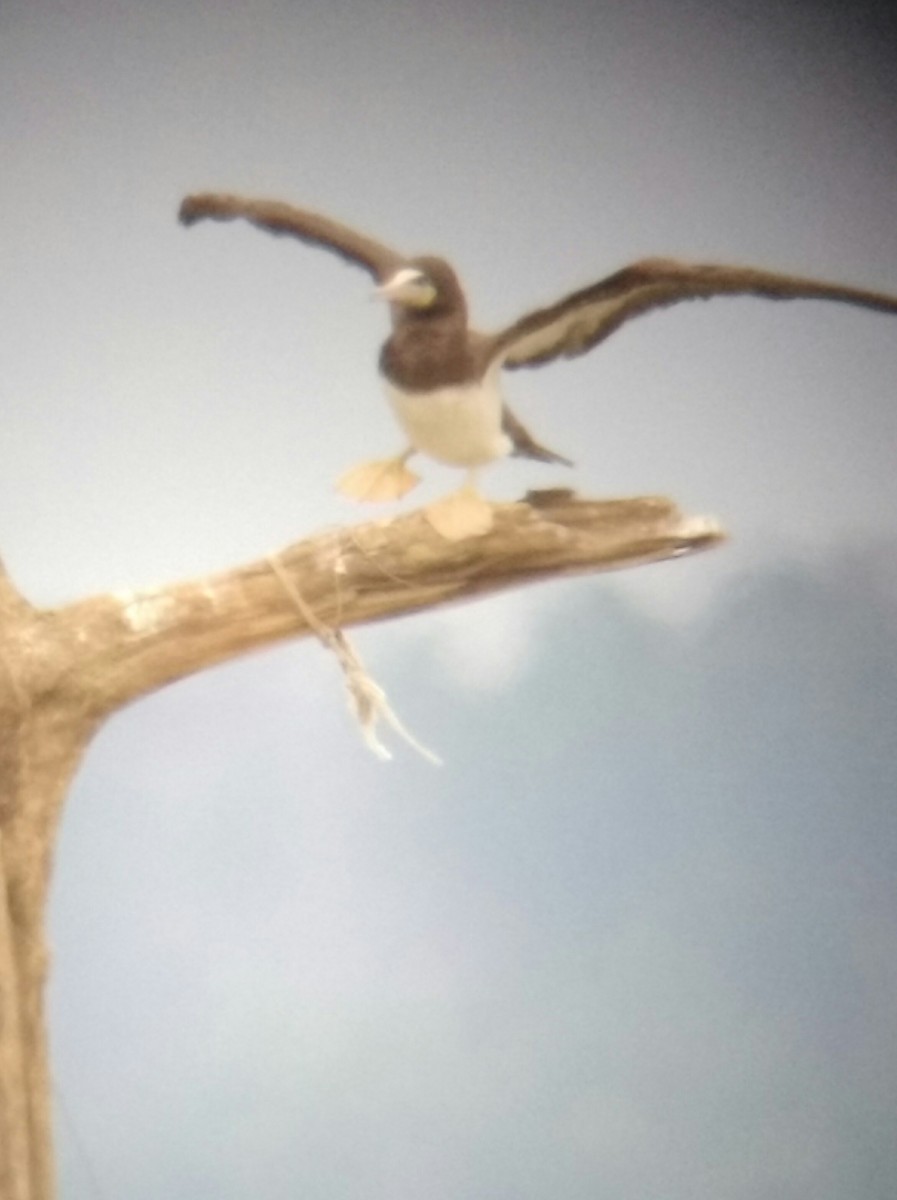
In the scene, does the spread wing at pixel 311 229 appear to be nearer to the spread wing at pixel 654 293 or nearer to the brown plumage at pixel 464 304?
the brown plumage at pixel 464 304

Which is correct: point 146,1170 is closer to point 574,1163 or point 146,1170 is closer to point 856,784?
point 574,1163

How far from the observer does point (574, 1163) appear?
2.95 feet

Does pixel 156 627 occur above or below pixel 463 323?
below

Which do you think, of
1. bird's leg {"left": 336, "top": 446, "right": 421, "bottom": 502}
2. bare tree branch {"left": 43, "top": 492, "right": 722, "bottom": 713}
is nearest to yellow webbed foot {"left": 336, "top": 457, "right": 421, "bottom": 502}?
bird's leg {"left": 336, "top": 446, "right": 421, "bottom": 502}

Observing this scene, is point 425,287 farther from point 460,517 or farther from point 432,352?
point 460,517

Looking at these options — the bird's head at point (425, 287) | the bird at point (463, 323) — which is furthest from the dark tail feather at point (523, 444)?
the bird's head at point (425, 287)

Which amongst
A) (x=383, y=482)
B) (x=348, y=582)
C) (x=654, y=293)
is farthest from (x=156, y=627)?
(x=654, y=293)

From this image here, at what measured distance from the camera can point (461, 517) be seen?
2.80ft

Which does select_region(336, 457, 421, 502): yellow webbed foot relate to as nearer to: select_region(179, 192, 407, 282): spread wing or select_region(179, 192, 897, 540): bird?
select_region(179, 192, 897, 540): bird

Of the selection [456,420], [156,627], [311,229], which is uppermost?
[311,229]

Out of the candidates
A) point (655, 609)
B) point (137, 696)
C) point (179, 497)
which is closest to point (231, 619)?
point (137, 696)

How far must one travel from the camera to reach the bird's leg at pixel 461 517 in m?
0.85

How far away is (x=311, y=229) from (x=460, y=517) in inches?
9.7

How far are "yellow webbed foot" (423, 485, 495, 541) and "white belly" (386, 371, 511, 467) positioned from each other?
0.04 meters
